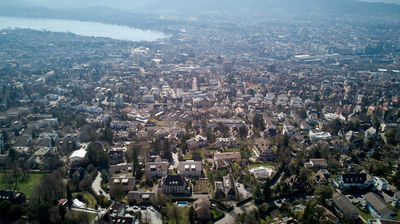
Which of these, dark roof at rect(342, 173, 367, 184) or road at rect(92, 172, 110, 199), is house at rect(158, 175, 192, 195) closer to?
road at rect(92, 172, 110, 199)

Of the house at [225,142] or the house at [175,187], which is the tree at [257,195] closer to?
the house at [175,187]

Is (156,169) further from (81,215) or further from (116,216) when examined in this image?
(81,215)

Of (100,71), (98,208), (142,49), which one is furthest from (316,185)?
(142,49)

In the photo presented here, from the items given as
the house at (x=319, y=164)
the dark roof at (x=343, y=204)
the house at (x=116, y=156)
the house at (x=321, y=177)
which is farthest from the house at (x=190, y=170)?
the dark roof at (x=343, y=204)

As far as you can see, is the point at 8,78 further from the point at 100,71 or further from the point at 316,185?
the point at 316,185

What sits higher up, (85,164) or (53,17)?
(53,17)

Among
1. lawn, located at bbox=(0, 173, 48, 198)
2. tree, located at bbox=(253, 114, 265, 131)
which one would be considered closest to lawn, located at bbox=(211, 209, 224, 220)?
lawn, located at bbox=(0, 173, 48, 198)

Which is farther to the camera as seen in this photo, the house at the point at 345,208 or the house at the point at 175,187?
the house at the point at 175,187
